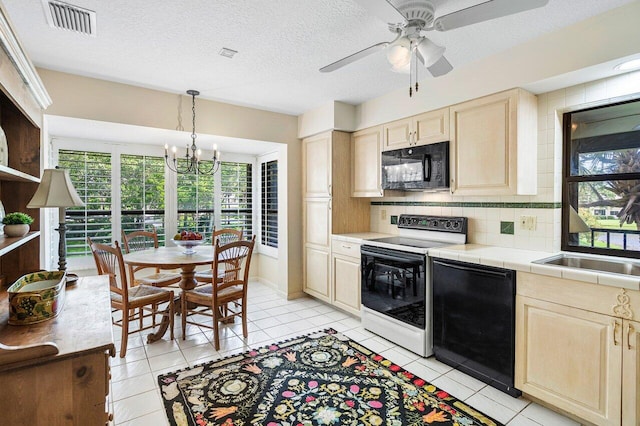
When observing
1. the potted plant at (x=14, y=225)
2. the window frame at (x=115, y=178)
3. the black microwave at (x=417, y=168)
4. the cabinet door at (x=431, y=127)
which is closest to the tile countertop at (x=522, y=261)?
the black microwave at (x=417, y=168)

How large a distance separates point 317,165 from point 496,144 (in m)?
2.07

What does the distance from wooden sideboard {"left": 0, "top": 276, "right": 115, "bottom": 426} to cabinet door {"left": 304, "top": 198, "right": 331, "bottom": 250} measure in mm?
2758

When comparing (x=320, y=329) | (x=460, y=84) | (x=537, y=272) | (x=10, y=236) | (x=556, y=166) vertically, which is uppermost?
(x=460, y=84)

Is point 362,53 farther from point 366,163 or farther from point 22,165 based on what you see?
point 22,165

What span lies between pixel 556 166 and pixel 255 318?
3187 mm

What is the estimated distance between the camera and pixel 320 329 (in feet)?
10.8

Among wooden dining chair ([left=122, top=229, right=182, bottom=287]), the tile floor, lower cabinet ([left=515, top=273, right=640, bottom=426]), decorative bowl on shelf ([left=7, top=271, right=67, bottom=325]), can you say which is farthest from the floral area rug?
wooden dining chair ([left=122, top=229, right=182, bottom=287])

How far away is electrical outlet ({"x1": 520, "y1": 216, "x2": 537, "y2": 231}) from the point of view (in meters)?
2.61

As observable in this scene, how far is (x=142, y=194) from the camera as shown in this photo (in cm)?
418

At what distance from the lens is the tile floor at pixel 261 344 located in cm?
200

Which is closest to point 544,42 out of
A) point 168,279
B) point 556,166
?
point 556,166

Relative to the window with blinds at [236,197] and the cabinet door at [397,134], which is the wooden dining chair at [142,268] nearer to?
the window with blinds at [236,197]

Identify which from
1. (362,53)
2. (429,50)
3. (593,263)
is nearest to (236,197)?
(362,53)

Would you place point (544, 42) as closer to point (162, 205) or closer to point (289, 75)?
point (289, 75)
